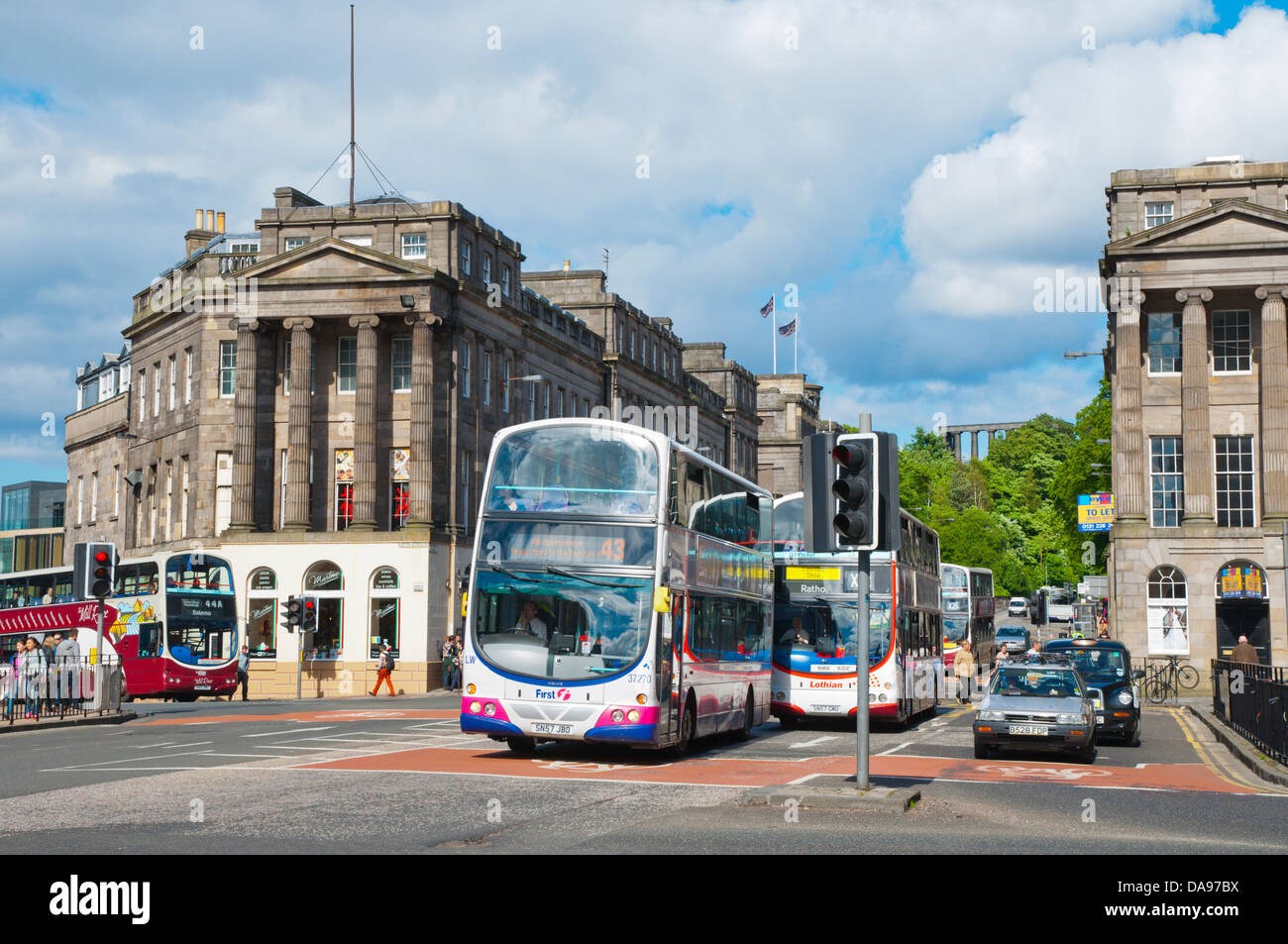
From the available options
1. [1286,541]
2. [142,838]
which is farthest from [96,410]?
[142,838]

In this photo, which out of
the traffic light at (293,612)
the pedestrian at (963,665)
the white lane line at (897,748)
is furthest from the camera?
the traffic light at (293,612)

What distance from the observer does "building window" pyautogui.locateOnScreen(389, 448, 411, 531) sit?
173 ft

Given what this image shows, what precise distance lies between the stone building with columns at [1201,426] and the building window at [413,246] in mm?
25511

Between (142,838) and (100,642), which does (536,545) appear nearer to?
(142,838)

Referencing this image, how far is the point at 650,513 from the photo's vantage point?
18297 mm

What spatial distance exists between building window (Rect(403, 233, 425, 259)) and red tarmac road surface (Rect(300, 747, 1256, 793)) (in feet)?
117

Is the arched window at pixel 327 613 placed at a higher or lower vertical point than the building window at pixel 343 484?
lower

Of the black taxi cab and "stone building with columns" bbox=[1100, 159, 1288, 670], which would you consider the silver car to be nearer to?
the black taxi cab

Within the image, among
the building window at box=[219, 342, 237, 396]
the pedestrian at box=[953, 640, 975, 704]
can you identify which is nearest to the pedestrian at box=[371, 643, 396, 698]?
the building window at box=[219, 342, 237, 396]

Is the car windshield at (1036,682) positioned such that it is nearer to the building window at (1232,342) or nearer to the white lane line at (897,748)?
the white lane line at (897,748)

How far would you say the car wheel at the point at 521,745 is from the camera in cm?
1970

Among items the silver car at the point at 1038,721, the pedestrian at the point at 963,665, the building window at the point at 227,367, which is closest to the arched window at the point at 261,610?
the building window at the point at 227,367

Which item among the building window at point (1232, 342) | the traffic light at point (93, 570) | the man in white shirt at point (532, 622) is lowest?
the man in white shirt at point (532, 622)

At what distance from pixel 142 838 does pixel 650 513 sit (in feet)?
28.8
